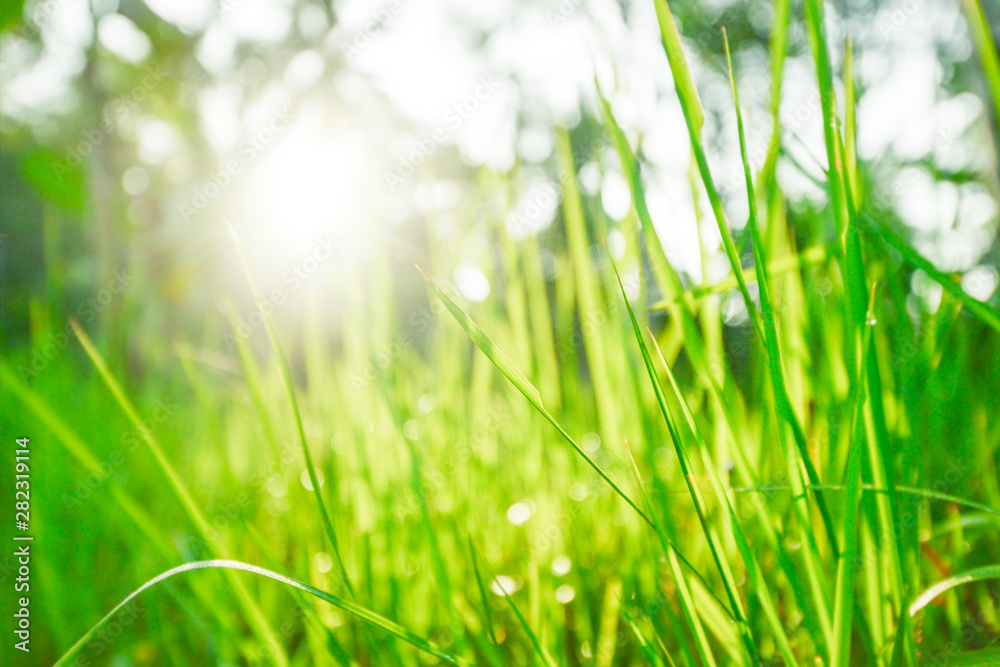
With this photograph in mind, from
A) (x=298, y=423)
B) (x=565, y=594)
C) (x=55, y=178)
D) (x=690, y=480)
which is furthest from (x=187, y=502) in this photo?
(x=55, y=178)

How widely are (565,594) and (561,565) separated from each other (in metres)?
0.02

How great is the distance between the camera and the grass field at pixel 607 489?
9.3 inches

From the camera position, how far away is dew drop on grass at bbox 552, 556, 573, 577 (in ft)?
1.53

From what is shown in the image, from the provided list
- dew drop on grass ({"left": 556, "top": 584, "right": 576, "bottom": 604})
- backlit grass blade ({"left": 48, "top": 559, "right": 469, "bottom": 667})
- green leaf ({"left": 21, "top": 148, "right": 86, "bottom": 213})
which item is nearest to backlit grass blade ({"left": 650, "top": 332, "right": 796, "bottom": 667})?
backlit grass blade ({"left": 48, "top": 559, "right": 469, "bottom": 667})

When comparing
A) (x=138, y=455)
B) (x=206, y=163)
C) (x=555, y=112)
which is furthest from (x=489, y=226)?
(x=206, y=163)

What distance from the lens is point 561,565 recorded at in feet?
1.55

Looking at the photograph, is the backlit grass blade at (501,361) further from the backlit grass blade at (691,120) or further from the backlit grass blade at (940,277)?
the backlit grass blade at (940,277)

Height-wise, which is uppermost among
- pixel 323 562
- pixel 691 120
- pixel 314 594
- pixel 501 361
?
pixel 691 120

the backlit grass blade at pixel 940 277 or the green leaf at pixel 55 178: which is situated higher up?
the green leaf at pixel 55 178

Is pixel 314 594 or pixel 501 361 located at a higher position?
pixel 501 361

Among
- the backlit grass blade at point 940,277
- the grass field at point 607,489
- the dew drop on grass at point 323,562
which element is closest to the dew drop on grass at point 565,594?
the grass field at point 607,489

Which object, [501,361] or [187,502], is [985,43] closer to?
[501,361]

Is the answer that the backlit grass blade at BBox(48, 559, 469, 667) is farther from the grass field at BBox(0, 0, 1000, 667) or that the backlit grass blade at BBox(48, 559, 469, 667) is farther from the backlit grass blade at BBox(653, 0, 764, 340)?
the backlit grass blade at BBox(653, 0, 764, 340)

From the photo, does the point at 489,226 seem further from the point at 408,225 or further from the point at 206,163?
the point at 206,163
